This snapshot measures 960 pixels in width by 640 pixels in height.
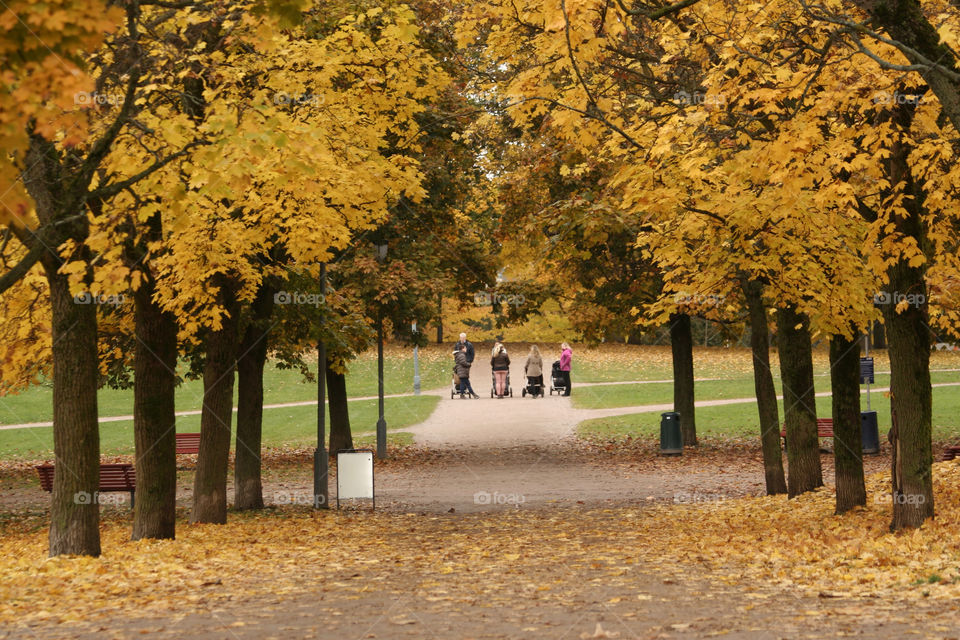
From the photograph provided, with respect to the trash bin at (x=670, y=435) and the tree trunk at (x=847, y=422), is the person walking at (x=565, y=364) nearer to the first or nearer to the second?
the trash bin at (x=670, y=435)

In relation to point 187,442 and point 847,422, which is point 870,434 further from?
point 187,442

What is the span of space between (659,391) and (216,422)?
1142 inches

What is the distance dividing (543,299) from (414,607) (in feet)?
56.1

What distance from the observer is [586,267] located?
83.6ft

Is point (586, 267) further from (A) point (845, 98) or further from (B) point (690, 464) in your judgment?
(A) point (845, 98)

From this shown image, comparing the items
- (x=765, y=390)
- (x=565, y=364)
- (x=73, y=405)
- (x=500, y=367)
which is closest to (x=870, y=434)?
(x=765, y=390)

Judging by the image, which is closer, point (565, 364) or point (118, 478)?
point (118, 478)

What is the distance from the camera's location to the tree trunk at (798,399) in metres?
14.1

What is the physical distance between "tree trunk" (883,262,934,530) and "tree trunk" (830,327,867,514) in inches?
74.4

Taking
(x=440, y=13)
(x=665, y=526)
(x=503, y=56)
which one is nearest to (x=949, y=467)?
(x=665, y=526)

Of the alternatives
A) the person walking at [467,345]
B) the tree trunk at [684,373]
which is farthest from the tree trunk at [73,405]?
the person walking at [467,345]

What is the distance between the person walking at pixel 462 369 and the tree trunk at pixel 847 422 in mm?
26229

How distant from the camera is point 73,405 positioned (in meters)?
10.7

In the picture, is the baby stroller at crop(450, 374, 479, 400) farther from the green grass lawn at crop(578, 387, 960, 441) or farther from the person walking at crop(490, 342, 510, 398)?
the green grass lawn at crop(578, 387, 960, 441)
